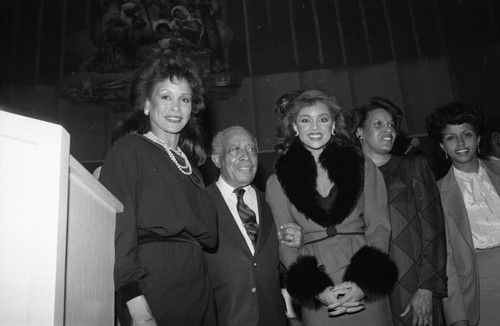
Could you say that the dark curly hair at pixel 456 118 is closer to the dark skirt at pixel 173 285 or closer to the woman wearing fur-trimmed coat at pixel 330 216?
the woman wearing fur-trimmed coat at pixel 330 216

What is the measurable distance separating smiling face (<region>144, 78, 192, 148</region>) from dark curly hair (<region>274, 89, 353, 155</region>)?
542mm

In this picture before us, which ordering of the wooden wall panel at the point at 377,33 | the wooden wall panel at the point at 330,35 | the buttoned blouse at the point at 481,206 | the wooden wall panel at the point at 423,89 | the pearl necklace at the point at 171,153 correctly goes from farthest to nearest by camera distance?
the wooden wall panel at the point at 330,35, the wooden wall panel at the point at 377,33, the wooden wall panel at the point at 423,89, the buttoned blouse at the point at 481,206, the pearl necklace at the point at 171,153

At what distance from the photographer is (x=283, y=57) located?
272 inches

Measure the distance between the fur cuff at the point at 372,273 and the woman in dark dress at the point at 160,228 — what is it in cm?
55

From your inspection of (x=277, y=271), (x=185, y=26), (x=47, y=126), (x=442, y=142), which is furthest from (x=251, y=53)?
(x=47, y=126)

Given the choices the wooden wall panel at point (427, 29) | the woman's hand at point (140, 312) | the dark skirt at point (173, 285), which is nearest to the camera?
the woman's hand at point (140, 312)

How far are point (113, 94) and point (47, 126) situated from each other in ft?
20.8

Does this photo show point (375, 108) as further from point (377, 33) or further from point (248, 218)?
point (377, 33)

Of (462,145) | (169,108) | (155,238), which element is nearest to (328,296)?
(155,238)

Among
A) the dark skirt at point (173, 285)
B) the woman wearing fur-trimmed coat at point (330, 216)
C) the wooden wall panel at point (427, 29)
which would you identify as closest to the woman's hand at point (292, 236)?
the woman wearing fur-trimmed coat at point (330, 216)

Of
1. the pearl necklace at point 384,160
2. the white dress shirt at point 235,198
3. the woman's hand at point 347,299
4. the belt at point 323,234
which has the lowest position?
the woman's hand at point 347,299

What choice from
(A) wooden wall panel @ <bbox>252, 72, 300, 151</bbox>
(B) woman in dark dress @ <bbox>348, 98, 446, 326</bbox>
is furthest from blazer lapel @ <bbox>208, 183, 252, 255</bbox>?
(A) wooden wall panel @ <bbox>252, 72, 300, 151</bbox>

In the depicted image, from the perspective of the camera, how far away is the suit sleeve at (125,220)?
112 centimetres

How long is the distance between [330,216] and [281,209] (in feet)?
0.79
